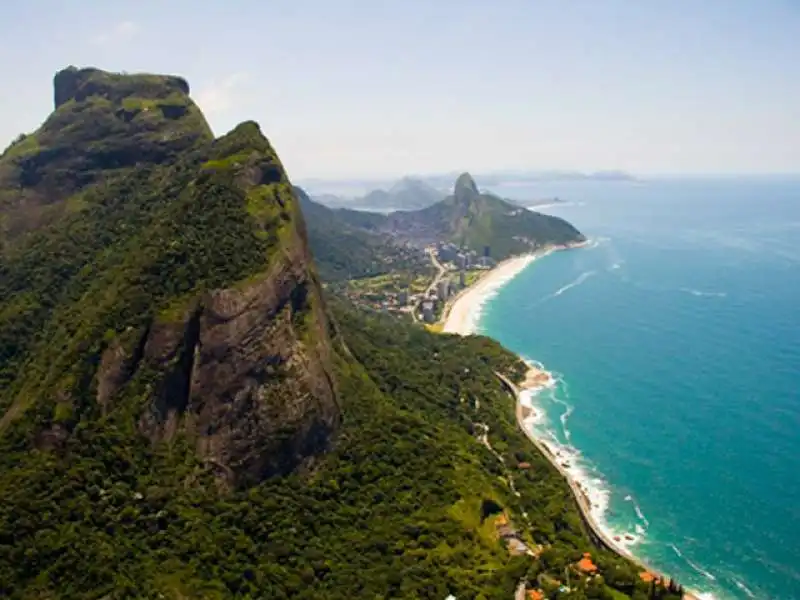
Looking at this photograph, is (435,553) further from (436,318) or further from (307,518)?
(436,318)

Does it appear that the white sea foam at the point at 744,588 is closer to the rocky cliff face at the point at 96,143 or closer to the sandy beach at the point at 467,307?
the sandy beach at the point at 467,307

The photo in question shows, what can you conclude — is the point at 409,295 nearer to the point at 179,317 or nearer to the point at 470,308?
the point at 470,308

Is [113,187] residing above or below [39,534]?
above

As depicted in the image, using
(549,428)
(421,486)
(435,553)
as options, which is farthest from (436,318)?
(435,553)

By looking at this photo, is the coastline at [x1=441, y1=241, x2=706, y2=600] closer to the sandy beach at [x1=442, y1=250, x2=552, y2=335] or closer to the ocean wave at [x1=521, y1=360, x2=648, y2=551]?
the sandy beach at [x1=442, y1=250, x2=552, y2=335]

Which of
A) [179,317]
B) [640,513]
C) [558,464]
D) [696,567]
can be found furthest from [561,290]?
[179,317]

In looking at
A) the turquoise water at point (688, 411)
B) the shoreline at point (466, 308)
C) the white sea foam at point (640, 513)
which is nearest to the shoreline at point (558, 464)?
the turquoise water at point (688, 411)

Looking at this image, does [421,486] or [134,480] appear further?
[421,486]
